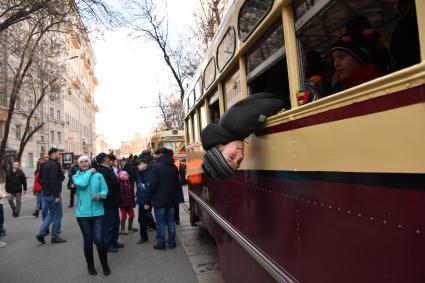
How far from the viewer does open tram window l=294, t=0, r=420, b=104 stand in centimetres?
176

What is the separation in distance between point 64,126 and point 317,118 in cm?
5763

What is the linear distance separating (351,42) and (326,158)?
1.90 ft

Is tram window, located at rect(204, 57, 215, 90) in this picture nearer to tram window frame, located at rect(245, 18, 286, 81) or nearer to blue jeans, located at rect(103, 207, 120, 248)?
tram window frame, located at rect(245, 18, 286, 81)

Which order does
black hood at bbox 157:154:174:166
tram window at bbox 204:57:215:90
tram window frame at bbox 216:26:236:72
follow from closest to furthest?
tram window frame at bbox 216:26:236:72 → tram window at bbox 204:57:215:90 → black hood at bbox 157:154:174:166

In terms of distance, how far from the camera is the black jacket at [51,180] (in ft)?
26.6

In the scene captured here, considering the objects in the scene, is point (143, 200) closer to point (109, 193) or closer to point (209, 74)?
point (109, 193)

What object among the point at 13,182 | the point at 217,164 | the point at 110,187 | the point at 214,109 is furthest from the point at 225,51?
the point at 13,182

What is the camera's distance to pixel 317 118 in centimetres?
195

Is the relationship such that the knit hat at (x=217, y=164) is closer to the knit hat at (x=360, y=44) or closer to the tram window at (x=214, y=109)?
the knit hat at (x=360, y=44)

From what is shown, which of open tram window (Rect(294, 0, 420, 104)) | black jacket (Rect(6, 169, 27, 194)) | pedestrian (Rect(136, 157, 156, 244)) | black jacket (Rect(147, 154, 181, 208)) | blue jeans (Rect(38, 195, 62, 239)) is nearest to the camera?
open tram window (Rect(294, 0, 420, 104))

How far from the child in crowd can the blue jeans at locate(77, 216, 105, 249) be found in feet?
14.2

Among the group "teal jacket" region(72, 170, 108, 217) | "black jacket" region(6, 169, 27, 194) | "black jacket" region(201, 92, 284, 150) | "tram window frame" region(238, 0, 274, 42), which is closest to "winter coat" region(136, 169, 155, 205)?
"teal jacket" region(72, 170, 108, 217)

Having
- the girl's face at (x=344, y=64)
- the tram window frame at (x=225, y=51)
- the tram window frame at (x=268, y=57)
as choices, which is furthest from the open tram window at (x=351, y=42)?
the tram window frame at (x=225, y=51)

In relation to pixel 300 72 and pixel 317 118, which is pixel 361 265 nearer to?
pixel 317 118
